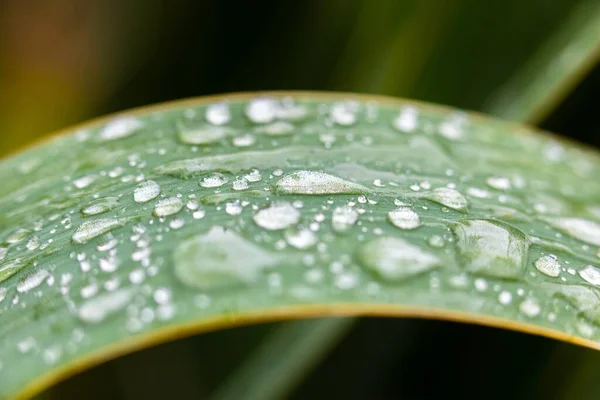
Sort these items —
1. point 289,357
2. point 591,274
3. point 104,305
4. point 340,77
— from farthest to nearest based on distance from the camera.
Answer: point 340,77, point 289,357, point 591,274, point 104,305

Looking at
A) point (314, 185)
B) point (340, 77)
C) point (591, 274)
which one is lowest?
point (591, 274)

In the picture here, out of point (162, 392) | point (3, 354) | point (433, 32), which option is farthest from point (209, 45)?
point (3, 354)

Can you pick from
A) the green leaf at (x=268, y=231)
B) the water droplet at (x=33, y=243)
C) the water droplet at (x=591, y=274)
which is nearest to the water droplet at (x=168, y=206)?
the green leaf at (x=268, y=231)

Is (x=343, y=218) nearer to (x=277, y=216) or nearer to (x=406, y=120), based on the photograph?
(x=277, y=216)

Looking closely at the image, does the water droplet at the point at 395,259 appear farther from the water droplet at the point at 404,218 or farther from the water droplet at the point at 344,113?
the water droplet at the point at 344,113

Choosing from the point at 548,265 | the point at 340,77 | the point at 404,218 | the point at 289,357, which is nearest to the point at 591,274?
the point at 548,265

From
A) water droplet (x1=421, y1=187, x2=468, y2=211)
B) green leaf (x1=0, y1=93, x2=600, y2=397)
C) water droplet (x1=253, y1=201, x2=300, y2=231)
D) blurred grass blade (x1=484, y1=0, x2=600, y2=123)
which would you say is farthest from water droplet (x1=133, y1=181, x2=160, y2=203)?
blurred grass blade (x1=484, y1=0, x2=600, y2=123)

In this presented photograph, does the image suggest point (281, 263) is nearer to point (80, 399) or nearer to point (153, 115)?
point (153, 115)
